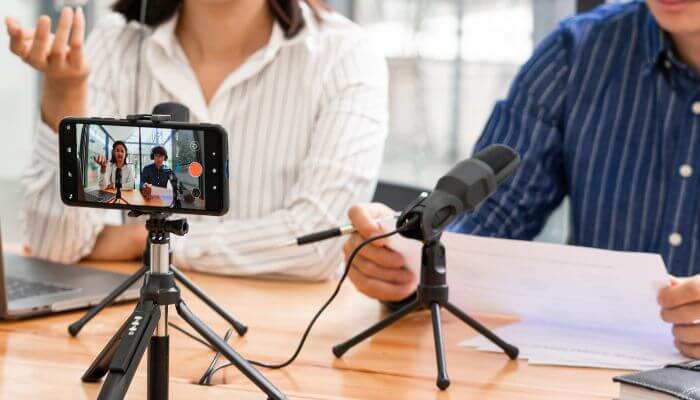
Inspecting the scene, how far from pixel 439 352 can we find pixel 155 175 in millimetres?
418

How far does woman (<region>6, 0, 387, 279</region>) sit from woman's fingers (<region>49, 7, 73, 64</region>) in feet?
0.40

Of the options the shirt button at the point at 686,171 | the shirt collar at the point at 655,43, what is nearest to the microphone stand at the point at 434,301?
the shirt button at the point at 686,171

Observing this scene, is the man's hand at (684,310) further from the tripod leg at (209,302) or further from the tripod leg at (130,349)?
the tripod leg at (130,349)

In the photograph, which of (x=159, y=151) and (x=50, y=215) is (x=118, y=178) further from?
(x=50, y=215)

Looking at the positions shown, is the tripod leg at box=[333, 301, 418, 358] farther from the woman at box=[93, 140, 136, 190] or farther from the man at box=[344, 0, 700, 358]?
the man at box=[344, 0, 700, 358]

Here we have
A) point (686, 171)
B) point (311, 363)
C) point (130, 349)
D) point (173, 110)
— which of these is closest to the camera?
point (130, 349)

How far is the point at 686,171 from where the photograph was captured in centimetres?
164

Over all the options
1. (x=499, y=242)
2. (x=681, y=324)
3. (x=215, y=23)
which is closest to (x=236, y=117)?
(x=215, y=23)

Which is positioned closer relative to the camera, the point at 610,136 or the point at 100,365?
the point at 100,365

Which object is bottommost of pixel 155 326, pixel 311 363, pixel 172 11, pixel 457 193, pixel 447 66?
pixel 311 363

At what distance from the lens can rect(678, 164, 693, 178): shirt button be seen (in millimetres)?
1633

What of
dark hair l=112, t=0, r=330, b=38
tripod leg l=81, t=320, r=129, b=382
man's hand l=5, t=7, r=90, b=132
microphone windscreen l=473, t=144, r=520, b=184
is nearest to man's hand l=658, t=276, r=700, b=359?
microphone windscreen l=473, t=144, r=520, b=184

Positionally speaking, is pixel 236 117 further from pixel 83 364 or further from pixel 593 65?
pixel 83 364

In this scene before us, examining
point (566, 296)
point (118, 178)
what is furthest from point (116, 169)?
point (566, 296)
